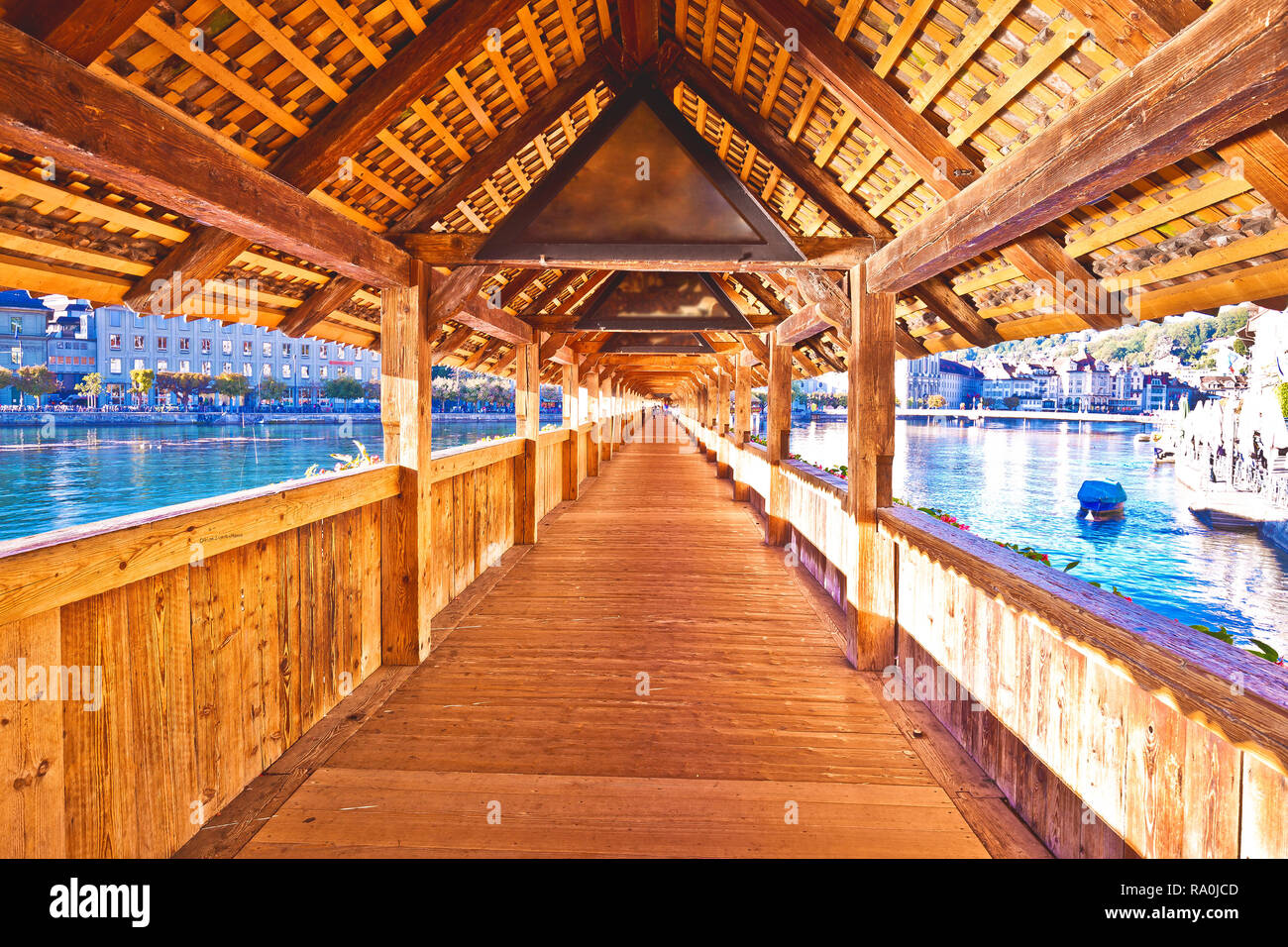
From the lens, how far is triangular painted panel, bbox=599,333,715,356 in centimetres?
1134

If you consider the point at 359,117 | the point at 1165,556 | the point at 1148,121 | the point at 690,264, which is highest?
the point at 359,117

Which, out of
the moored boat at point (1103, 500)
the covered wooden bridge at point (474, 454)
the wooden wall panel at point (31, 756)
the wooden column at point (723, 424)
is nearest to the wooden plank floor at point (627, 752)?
the covered wooden bridge at point (474, 454)

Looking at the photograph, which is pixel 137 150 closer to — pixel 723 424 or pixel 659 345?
pixel 659 345

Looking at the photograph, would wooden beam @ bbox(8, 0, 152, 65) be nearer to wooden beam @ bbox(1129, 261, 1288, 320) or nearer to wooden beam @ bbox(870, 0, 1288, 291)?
wooden beam @ bbox(870, 0, 1288, 291)

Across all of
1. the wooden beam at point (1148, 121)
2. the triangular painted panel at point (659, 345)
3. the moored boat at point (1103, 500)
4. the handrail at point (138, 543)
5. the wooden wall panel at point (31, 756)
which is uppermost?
the triangular painted panel at point (659, 345)

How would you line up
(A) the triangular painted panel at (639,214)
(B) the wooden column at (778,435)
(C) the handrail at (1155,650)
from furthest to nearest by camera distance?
(B) the wooden column at (778,435) → (A) the triangular painted panel at (639,214) → (C) the handrail at (1155,650)

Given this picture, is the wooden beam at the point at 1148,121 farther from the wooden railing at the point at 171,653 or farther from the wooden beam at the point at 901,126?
the wooden railing at the point at 171,653

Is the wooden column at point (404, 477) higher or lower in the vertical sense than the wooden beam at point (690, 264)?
lower

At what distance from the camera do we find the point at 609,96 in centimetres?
550

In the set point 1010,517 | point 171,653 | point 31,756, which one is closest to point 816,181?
point 171,653

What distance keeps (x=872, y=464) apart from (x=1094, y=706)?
93.6 inches

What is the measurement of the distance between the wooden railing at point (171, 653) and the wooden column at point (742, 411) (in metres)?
8.59

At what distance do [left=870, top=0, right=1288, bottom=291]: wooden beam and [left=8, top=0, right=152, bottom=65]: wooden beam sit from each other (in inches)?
120

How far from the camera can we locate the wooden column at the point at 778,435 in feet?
26.7
